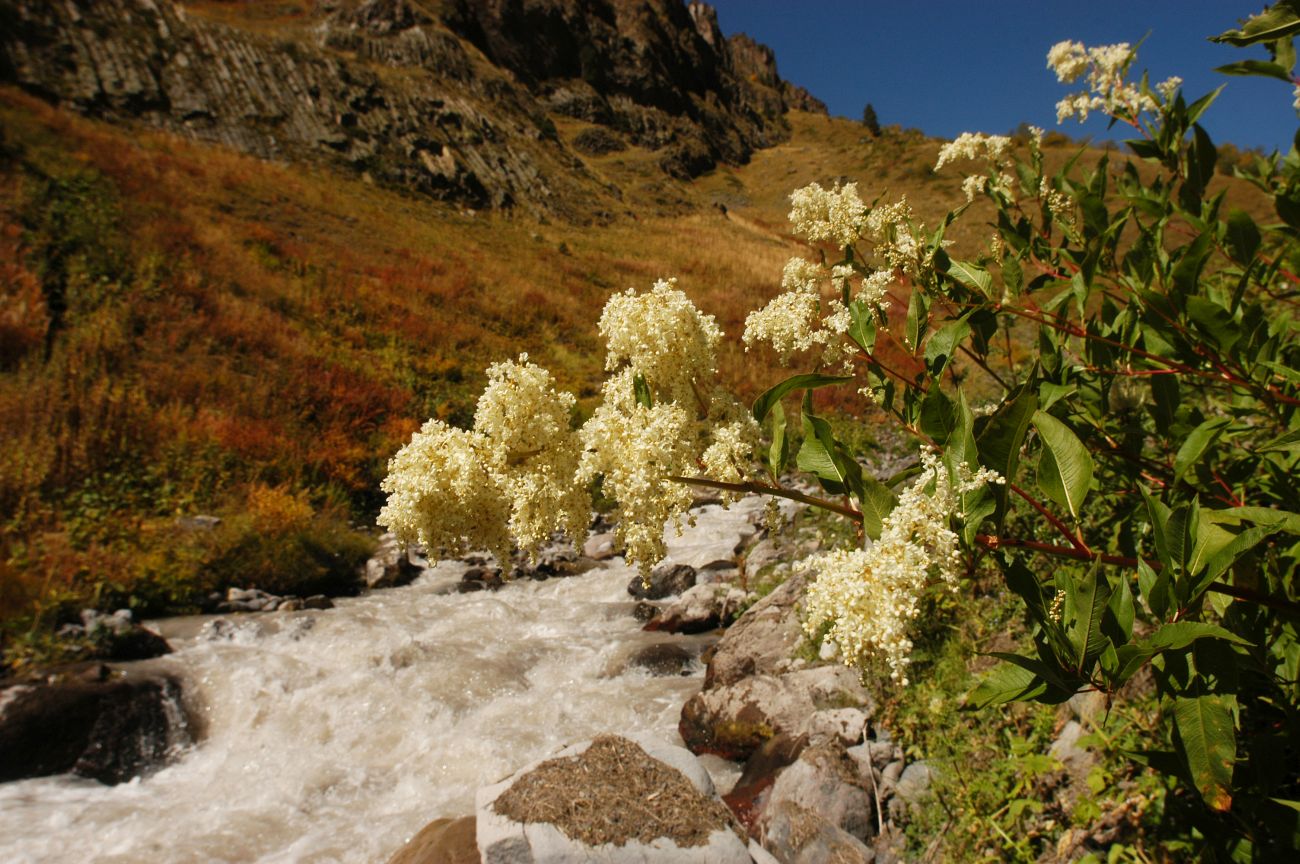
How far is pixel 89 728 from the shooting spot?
6.26m

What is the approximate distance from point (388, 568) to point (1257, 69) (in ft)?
33.8

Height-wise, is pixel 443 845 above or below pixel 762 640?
below

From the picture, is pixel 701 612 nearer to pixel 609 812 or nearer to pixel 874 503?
pixel 609 812

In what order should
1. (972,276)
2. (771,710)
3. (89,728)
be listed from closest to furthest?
1. (972,276)
2. (771,710)
3. (89,728)

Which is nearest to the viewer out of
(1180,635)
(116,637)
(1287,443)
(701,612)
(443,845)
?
(1180,635)

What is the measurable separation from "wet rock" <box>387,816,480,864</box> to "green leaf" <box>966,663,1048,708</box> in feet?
13.7

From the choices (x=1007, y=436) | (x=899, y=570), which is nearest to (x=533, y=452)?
(x=899, y=570)

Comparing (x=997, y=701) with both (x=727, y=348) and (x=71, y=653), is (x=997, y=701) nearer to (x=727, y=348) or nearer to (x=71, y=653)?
(x=71, y=653)

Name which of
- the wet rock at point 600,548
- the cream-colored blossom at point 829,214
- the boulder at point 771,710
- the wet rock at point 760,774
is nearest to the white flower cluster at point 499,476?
the cream-colored blossom at point 829,214

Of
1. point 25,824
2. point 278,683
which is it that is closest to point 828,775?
point 278,683

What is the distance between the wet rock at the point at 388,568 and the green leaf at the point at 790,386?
883 centimetres

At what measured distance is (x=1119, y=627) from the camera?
1.46m

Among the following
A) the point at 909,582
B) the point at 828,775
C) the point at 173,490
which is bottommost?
the point at 173,490

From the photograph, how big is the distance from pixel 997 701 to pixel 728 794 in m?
4.55
